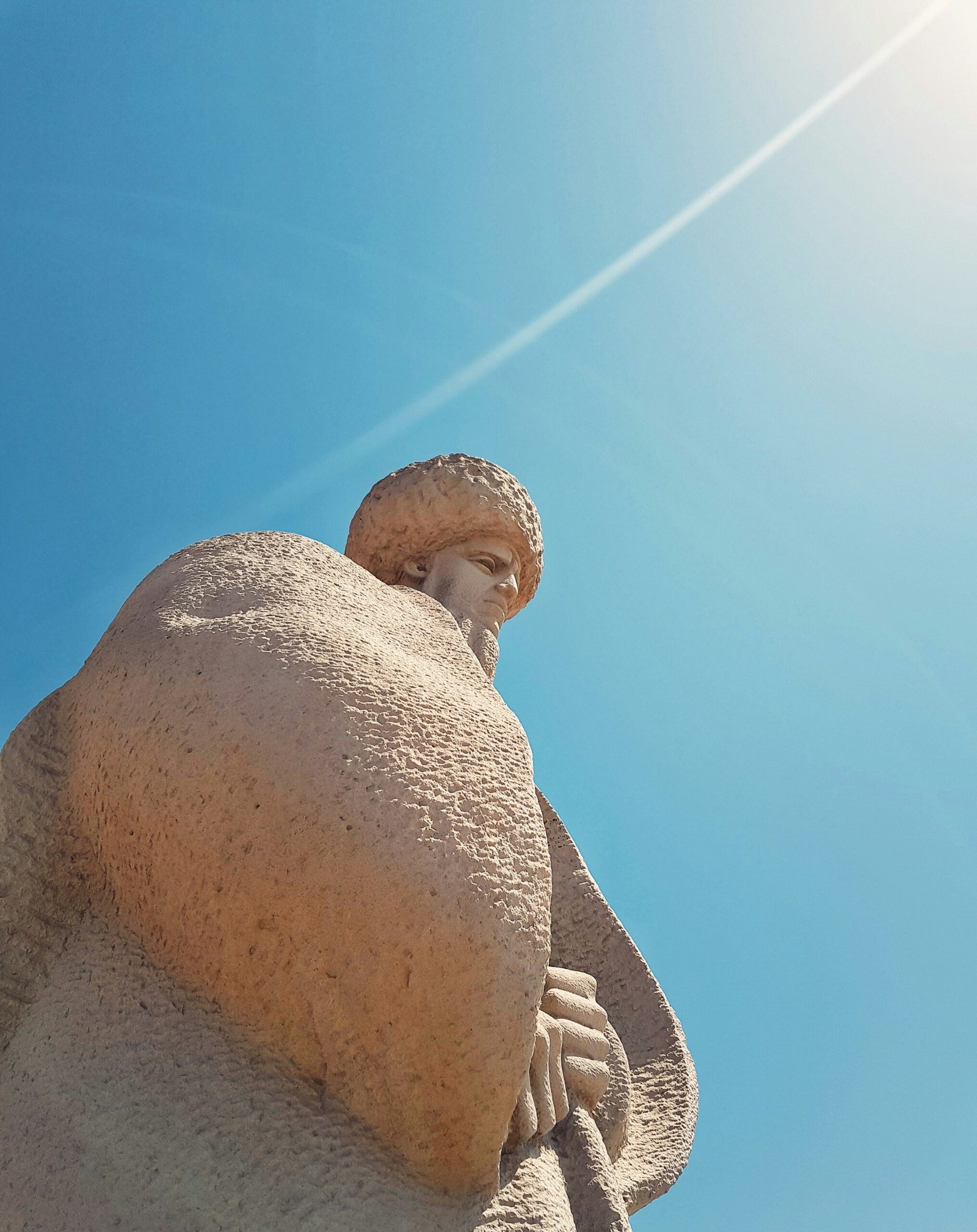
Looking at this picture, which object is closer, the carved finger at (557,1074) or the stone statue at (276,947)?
the stone statue at (276,947)

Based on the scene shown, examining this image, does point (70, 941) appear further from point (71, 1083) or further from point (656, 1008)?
point (656, 1008)

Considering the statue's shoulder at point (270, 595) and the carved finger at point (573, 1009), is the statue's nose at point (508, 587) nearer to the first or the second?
the statue's shoulder at point (270, 595)

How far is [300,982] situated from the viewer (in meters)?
1.50

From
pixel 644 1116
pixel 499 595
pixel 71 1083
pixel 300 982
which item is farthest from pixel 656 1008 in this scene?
pixel 71 1083

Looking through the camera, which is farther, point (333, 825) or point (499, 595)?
point (499, 595)

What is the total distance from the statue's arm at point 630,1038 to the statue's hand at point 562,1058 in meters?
0.10

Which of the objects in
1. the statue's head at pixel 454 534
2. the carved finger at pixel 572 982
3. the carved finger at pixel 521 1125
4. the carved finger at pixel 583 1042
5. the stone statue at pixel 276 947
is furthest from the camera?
the statue's head at pixel 454 534

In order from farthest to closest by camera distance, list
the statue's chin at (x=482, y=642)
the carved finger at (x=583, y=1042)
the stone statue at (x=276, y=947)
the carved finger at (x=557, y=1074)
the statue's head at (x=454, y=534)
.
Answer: the statue's head at (x=454, y=534), the statue's chin at (x=482, y=642), the carved finger at (x=583, y=1042), the carved finger at (x=557, y=1074), the stone statue at (x=276, y=947)

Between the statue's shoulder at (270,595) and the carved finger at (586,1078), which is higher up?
A: the statue's shoulder at (270,595)

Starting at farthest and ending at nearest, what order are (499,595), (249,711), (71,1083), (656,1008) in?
1. (499,595)
2. (656,1008)
3. (249,711)
4. (71,1083)

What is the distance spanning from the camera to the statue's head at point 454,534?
2771mm

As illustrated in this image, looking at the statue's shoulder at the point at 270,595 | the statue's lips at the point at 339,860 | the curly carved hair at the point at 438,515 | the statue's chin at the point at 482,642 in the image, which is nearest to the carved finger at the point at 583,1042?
the statue's lips at the point at 339,860

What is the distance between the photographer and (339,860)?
149 centimetres

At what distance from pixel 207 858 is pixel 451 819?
36 cm
